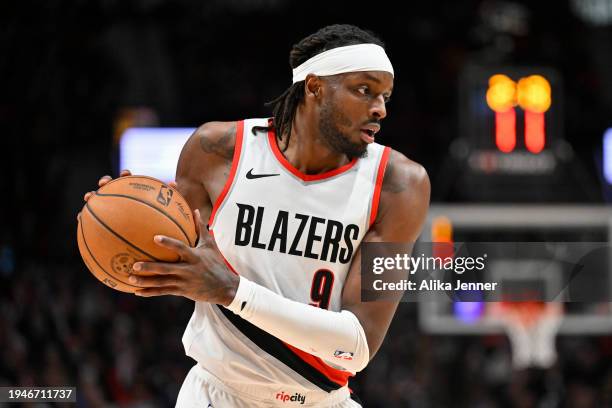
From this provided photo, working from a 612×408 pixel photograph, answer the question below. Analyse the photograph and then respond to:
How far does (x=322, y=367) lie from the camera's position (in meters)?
3.67

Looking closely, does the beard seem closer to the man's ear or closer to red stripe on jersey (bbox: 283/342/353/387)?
the man's ear

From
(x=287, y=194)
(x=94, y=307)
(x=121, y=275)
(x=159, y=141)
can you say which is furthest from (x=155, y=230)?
(x=159, y=141)

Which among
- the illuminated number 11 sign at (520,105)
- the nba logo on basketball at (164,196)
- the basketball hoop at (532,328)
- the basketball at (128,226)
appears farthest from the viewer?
the illuminated number 11 sign at (520,105)

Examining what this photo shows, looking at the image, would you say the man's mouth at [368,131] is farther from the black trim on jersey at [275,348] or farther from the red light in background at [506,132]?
the red light in background at [506,132]

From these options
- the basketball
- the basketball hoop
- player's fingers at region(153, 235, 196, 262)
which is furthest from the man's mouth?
the basketball hoop

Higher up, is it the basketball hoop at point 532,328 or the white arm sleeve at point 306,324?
the white arm sleeve at point 306,324

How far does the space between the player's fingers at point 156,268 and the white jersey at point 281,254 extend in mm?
745

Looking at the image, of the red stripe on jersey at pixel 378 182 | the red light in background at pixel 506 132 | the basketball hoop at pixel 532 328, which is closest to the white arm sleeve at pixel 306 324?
the red stripe on jersey at pixel 378 182

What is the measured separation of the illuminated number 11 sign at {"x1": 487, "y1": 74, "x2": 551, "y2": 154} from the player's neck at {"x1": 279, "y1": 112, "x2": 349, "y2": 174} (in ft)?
24.7

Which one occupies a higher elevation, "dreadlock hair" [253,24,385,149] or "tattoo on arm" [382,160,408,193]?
"dreadlock hair" [253,24,385,149]

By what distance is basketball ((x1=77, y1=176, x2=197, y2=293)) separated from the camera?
301 cm

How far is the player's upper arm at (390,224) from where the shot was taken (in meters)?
3.55

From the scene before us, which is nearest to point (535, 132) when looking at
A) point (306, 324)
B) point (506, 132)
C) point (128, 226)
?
point (506, 132)

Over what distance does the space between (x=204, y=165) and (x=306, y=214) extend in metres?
0.45
